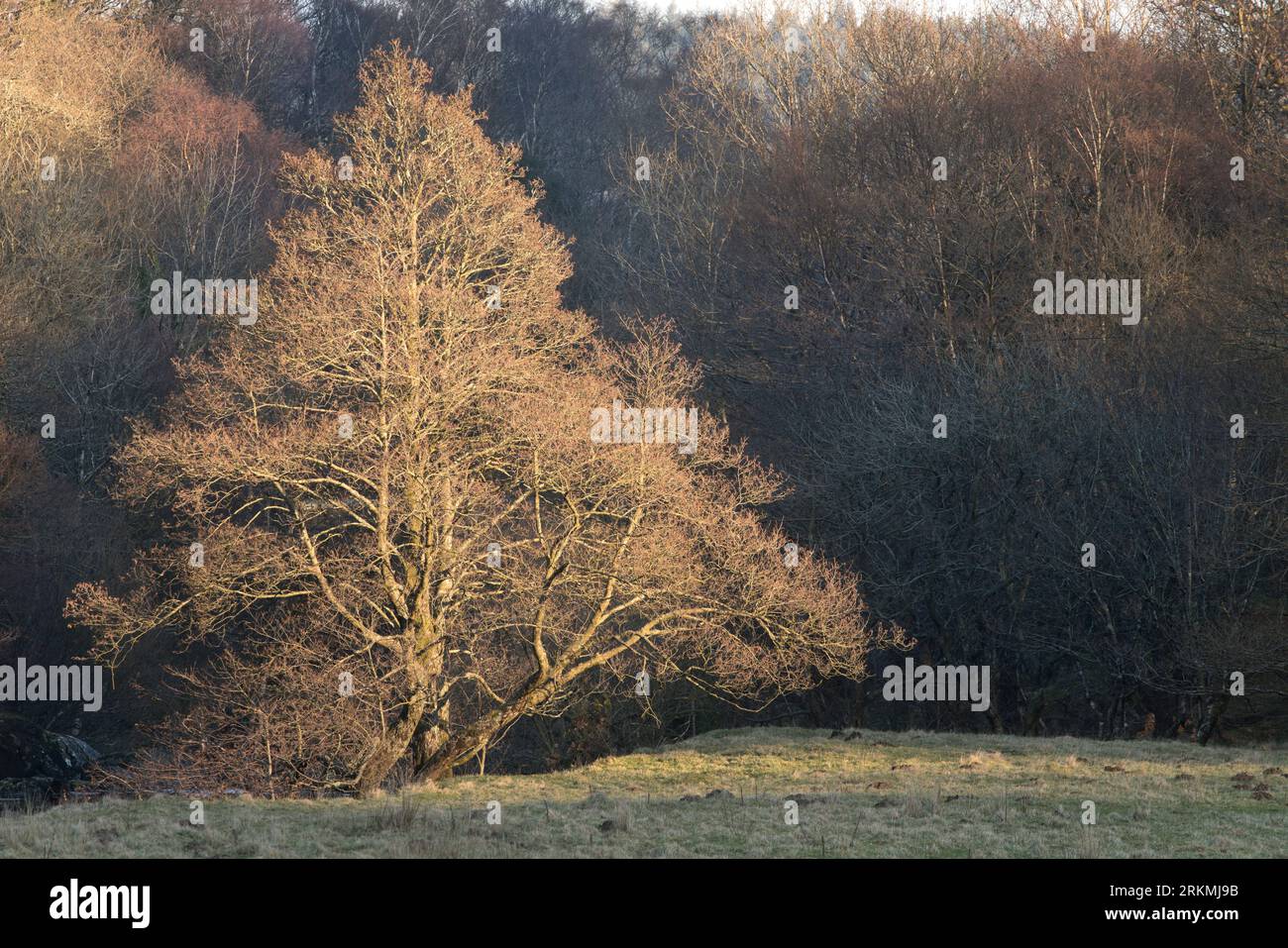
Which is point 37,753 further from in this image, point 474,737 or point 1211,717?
point 1211,717

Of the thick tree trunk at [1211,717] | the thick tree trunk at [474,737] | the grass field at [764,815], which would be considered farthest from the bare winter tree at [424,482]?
the thick tree trunk at [1211,717]

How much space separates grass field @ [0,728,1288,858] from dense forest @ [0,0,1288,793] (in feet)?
10.2

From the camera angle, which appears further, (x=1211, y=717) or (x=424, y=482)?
(x=1211, y=717)

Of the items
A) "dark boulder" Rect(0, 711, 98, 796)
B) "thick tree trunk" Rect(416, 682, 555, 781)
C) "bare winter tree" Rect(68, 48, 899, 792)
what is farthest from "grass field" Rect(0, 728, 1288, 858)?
"dark boulder" Rect(0, 711, 98, 796)

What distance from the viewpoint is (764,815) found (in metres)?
13.8

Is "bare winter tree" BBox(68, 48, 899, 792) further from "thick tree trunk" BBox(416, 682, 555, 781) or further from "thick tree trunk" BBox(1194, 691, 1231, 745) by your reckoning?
"thick tree trunk" BBox(1194, 691, 1231, 745)

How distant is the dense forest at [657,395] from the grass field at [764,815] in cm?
312

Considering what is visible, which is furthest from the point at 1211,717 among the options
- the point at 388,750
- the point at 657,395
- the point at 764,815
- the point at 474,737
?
the point at 388,750

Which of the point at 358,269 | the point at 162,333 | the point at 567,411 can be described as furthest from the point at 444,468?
the point at 162,333

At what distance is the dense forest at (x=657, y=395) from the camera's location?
19.7 meters

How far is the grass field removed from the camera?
1171 centimetres

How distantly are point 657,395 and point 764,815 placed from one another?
8580 millimetres

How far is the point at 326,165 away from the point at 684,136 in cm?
2983

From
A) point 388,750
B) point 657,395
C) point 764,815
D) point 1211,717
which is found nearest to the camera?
point 764,815
